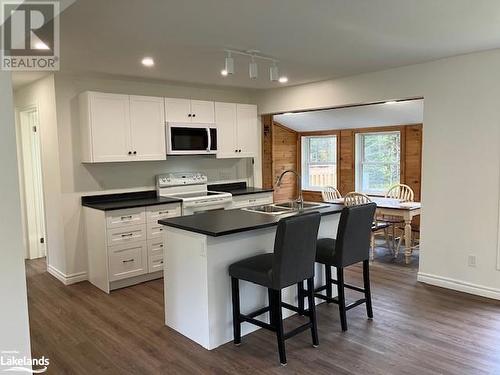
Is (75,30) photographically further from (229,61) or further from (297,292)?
(297,292)

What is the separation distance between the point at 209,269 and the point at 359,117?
15.7ft

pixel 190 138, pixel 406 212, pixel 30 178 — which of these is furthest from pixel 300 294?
pixel 30 178

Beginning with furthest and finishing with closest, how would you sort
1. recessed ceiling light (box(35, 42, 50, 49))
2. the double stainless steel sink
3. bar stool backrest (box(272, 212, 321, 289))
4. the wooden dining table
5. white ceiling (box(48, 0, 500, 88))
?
the wooden dining table, the double stainless steel sink, recessed ceiling light (box(35, 42, 50, 49)), bar stool backrest (box(272, 212, 321, 289)), white ceiling (box(48, 0, 500, 88))

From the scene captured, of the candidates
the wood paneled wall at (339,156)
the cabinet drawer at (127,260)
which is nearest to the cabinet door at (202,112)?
the wood paneled wall at (339,156)

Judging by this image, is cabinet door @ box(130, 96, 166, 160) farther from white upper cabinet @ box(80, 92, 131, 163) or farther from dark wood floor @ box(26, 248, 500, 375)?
dark wood floor @ box(26, 248, 500, 375)

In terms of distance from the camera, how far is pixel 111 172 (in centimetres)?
480

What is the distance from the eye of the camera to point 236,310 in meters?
3.01

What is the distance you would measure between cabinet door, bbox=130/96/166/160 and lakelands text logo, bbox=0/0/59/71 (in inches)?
37.3

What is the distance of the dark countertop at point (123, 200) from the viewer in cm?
434

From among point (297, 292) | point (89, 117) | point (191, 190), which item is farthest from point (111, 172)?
point (297, 292)

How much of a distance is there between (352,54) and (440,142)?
4.37ft

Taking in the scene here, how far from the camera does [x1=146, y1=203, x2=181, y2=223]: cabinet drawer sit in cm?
452

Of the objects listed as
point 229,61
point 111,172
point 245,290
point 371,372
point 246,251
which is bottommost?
point 371,372

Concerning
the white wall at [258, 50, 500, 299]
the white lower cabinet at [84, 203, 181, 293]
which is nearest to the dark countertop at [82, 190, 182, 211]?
the white lower cabinet at [84, 203, 181, 293]
